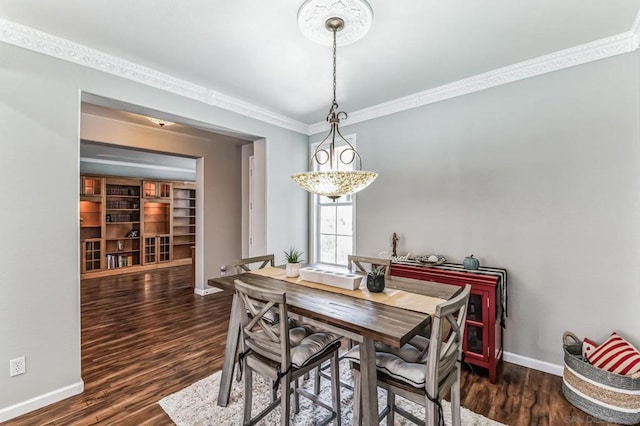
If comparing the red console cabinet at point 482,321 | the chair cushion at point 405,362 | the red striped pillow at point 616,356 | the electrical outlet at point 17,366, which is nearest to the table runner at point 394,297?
the chair cushion at point 405,362

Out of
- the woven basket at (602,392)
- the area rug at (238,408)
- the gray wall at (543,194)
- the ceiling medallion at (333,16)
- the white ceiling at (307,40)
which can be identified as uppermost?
Answer: the white ceiling at (307,40)

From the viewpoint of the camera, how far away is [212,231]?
5.38 m

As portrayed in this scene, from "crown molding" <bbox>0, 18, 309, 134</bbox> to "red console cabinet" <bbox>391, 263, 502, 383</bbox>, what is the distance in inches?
117

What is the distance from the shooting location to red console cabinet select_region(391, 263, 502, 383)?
2518mm

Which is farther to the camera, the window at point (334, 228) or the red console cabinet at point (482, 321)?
the window at point (334, 228)

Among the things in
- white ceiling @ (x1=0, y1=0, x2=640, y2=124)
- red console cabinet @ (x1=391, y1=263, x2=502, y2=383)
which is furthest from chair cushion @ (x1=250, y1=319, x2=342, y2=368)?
white ceiling @ (x1=0, y1=0, x2=640, y2=124)

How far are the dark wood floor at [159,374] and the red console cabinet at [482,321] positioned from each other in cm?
18

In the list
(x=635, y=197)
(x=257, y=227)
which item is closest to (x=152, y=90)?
(x=257, y=227)

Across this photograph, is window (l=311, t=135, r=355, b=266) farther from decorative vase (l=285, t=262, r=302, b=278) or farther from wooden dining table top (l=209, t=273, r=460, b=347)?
wooden dining table top (l=209, t=273, r=460, b=347)

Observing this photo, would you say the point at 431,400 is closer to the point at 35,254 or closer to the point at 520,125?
the point at 520,125

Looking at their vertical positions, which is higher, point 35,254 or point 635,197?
point 635,197

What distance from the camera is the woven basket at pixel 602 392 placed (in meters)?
1.95

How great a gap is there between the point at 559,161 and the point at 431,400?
238 centimetres

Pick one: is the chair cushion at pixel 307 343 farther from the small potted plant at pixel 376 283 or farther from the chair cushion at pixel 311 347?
the small potted plant at pixel 376 283
